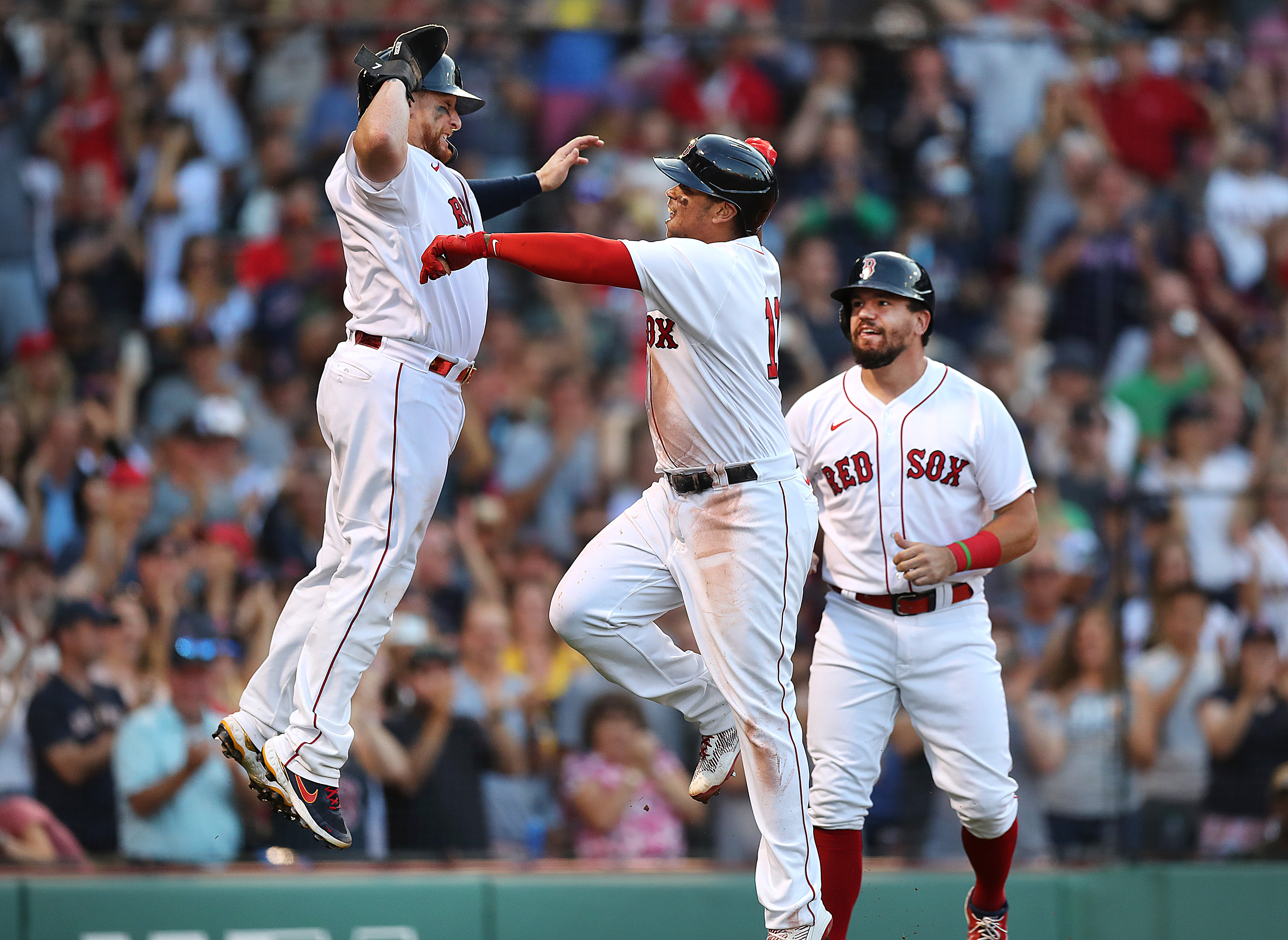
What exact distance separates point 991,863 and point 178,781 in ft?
10.6

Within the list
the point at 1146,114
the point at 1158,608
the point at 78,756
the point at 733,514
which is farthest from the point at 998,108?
the point at 78,756

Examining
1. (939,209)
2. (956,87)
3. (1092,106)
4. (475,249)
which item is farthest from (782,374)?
(475,249)

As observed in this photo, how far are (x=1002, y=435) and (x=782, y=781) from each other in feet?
4.55

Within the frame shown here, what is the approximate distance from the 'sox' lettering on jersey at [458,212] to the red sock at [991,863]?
2.54 m

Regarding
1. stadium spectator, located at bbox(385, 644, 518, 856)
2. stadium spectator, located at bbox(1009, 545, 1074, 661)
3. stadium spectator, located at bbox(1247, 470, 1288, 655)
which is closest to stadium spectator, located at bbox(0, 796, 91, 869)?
stadium spectator, located at bbox(385, 644, 518, 856)

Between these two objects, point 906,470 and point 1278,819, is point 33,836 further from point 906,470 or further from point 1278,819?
point 1278,819

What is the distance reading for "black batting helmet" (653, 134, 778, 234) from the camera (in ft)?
14.6

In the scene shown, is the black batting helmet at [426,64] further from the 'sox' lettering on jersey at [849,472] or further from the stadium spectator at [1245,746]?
the stadium spectator at [1245,746]

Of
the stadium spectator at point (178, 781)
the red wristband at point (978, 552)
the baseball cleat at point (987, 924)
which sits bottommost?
the baseball cleat at point (987, 924)

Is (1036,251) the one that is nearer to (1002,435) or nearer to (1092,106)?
(1092,106)

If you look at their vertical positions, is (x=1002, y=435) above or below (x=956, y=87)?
below

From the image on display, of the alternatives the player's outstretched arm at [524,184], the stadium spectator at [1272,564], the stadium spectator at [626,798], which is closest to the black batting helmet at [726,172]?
the player's outstretched arm at [524,184]

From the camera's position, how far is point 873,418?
4.98m

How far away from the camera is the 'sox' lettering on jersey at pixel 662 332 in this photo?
4.44 meters
